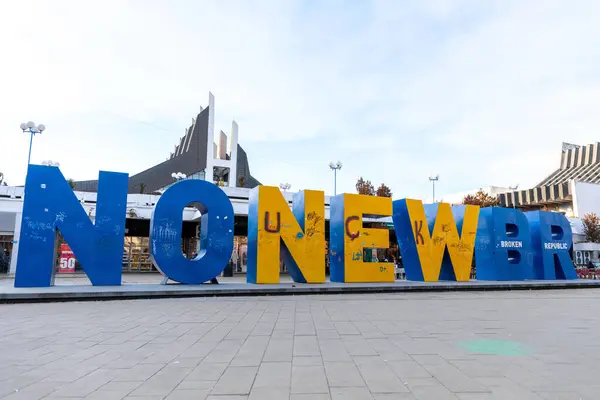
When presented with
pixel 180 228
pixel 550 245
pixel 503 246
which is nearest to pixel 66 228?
pixel 180 228

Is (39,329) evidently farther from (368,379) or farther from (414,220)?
(414,220)

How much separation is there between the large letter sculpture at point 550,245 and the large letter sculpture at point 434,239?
158 inches

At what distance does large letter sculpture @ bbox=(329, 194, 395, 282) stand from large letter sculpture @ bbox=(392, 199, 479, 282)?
1139mm

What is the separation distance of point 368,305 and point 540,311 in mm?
4108

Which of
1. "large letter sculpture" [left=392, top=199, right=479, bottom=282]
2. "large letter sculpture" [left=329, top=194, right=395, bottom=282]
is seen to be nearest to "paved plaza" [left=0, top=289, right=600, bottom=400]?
"large letter sculpture" [left=329, top=194, right=395, bottom=282]

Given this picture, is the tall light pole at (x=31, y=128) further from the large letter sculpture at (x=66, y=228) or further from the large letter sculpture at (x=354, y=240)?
the large letter sculpture at (x=354, y=240)

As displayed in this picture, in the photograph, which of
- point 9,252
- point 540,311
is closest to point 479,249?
point 540,311

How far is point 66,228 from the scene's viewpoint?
40.8 ft

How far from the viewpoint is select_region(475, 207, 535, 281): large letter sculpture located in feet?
62.0

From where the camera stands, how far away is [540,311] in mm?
9422

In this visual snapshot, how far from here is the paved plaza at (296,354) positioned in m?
3.72

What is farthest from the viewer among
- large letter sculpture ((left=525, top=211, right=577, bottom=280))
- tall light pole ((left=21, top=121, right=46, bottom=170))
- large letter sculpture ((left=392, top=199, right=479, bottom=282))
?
tall light pole ((left=21, top=121, right=46, bottom=170))

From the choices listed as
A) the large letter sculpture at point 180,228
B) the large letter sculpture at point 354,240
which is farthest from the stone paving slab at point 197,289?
the large letter sculpture at point 354,240

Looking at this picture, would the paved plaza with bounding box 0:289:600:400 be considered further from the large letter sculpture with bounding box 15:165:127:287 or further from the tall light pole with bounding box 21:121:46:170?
the tall light pole with bounding box 21:121:46:170
